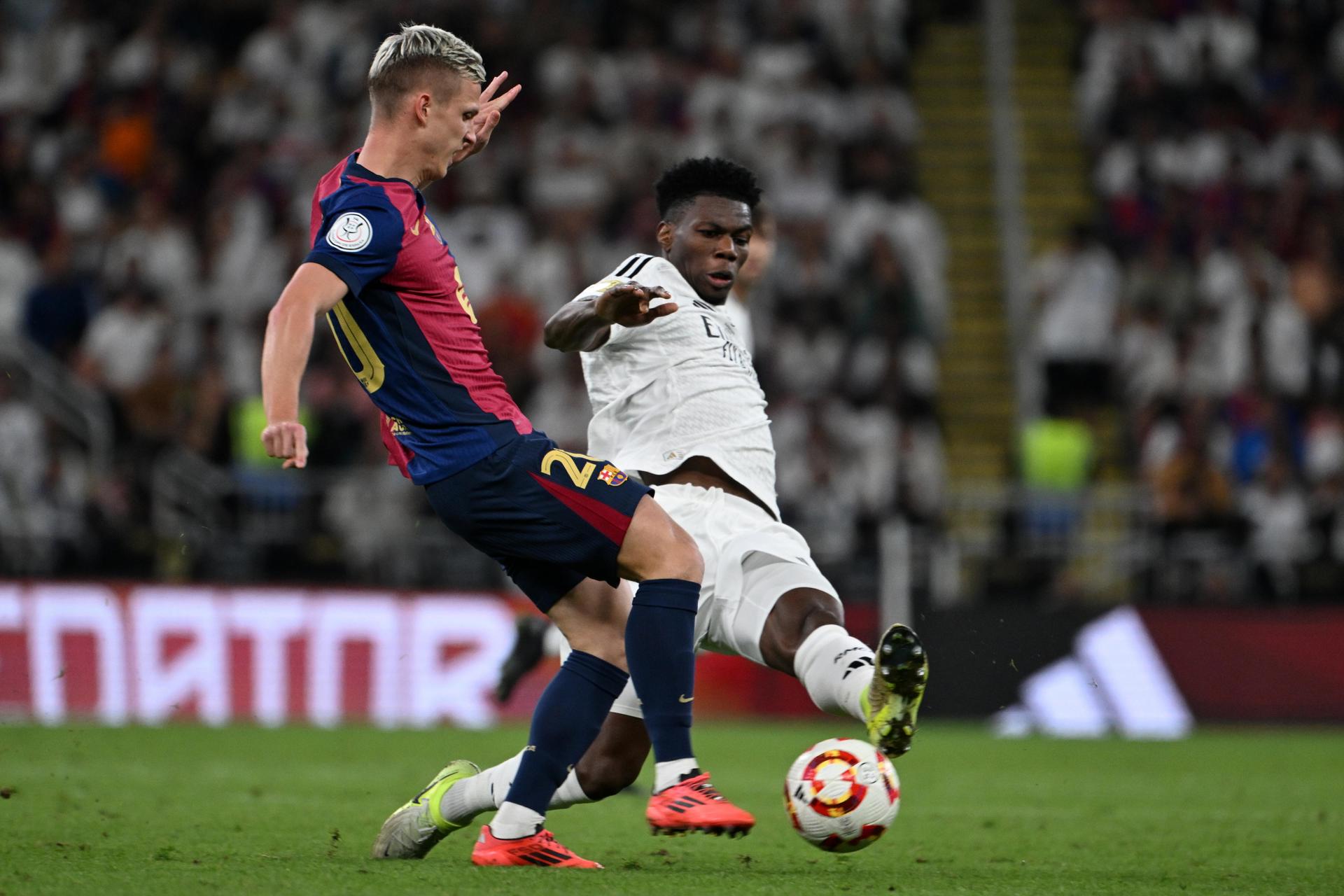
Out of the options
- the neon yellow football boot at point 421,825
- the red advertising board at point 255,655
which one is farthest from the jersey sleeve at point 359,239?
the red advertising board at point 255,655

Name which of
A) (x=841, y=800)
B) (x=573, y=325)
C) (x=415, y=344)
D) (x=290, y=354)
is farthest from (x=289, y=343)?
(x=841, y=800)

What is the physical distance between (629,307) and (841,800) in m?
1.42

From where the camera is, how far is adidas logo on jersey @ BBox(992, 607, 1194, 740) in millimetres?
12148

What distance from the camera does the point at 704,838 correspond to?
6.45 metres

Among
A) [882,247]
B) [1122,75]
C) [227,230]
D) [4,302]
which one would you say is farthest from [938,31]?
[4,302]

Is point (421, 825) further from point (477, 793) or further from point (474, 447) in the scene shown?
point (474, 447)

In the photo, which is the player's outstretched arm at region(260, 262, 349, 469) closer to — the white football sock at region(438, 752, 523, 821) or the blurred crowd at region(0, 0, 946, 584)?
the white football sock at region(438, 752, 523, 821)

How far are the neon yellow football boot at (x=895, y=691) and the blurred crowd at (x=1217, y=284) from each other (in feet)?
28.3

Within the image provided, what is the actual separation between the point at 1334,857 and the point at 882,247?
962cm

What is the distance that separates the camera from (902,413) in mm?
14430

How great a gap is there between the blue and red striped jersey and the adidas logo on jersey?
25.4 feet

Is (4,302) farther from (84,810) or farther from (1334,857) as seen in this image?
(1334,857)

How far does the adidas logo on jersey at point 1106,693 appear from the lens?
39.9 ft

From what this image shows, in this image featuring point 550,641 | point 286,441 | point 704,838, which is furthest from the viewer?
point 550,641
